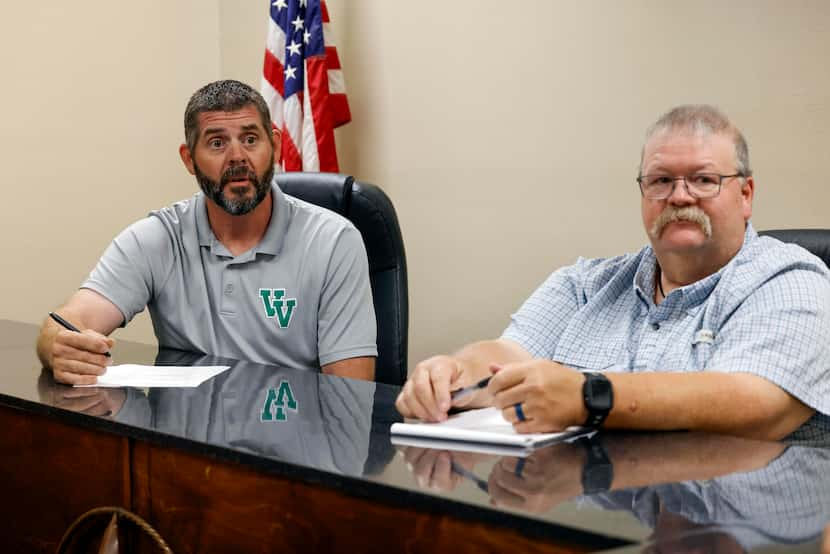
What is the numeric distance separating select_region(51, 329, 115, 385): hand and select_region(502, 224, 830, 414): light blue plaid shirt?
81 centimetres

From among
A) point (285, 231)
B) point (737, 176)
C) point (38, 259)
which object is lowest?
point (38, 259)

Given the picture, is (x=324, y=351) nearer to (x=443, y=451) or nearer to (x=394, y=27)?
(x=443, y=451)

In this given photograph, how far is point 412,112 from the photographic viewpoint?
3820 millimetres

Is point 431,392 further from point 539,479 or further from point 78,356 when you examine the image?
point 78,356

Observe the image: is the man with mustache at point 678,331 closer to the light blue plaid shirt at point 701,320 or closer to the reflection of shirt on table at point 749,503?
the light blue plaid shirt at point 701,320

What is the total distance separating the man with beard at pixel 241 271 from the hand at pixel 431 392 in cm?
78

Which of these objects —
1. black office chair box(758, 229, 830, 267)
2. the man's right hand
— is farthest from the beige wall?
the man's right hand

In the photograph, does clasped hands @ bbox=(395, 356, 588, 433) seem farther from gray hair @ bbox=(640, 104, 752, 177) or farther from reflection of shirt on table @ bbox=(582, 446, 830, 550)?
gray hair @ bbox=(640, 104, 752, 177)

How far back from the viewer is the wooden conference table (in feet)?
3.47

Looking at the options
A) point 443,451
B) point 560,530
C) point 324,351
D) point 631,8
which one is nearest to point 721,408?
point 443,451

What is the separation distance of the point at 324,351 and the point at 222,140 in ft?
1.91

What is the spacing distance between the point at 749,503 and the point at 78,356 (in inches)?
50.6

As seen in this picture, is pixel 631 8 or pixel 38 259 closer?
pixel 631 8

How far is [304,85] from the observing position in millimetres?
3918
